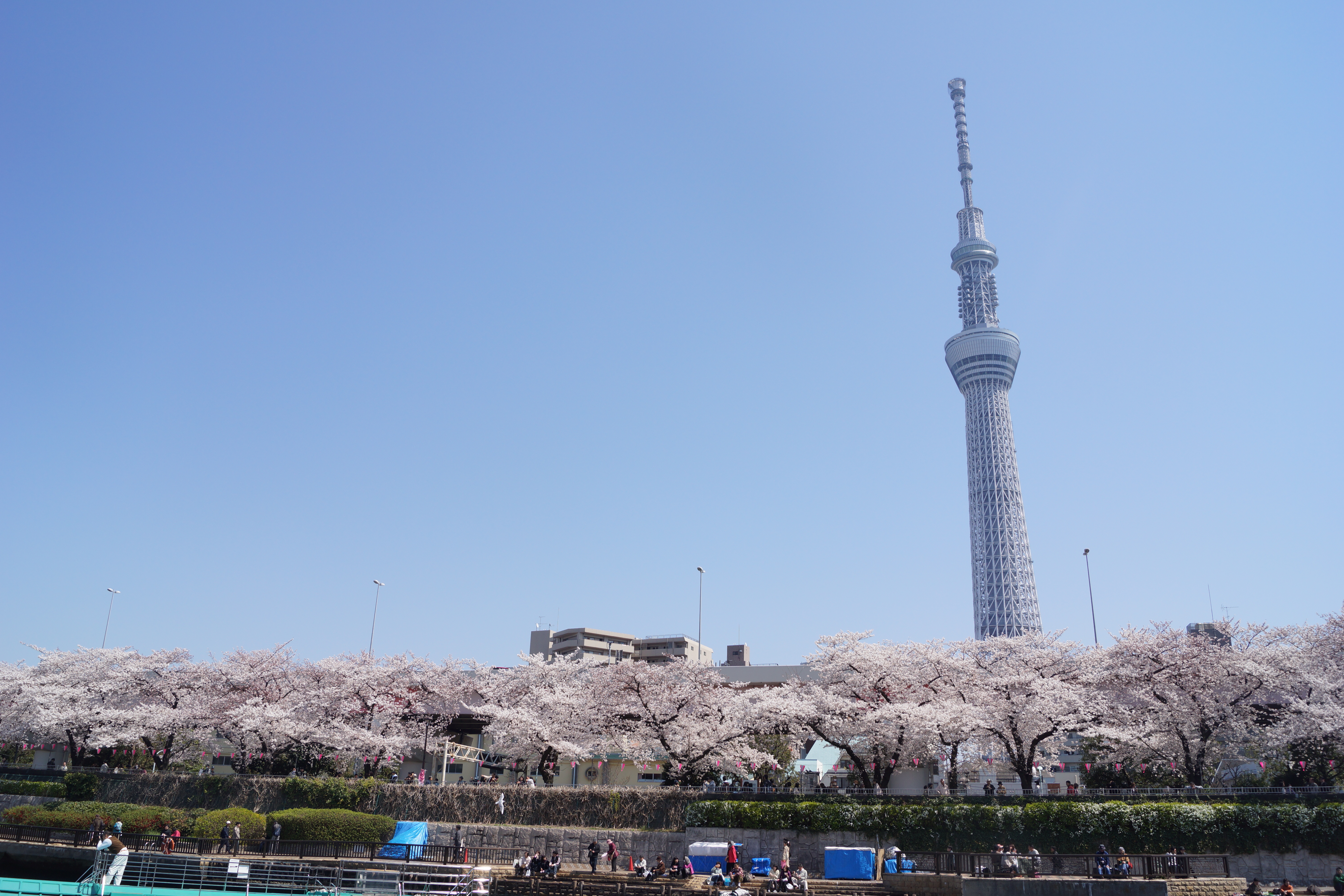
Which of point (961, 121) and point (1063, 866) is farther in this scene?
point (961, 121)

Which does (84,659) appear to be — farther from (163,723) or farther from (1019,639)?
(1019,639)

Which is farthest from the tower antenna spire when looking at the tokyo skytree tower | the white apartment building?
the white apartment building

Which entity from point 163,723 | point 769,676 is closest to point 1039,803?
point 769,676

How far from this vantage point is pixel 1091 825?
104 feet

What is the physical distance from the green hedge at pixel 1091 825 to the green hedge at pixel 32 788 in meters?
35.7

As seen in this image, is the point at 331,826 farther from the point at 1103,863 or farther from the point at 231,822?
the point at 1103,863

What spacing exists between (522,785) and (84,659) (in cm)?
3334

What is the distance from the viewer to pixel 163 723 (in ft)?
153

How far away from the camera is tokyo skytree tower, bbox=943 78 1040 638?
4737 inches

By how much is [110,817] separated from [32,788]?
36.2 ft

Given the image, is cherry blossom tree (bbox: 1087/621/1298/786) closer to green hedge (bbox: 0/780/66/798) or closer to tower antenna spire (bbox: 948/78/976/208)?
green hedge (bbox: 0/780/66/798)

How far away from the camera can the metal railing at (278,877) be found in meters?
28.3

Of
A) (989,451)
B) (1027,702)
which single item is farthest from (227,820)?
(989,451)

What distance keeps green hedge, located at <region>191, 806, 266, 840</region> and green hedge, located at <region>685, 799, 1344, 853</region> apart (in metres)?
20.5
